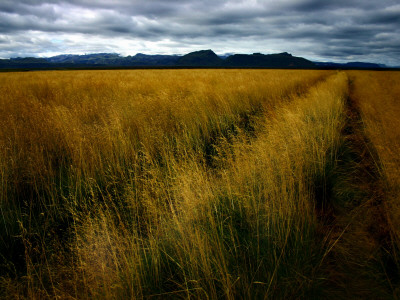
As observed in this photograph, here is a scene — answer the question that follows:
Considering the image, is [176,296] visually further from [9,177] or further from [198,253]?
[9,177]

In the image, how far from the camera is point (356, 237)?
215cm

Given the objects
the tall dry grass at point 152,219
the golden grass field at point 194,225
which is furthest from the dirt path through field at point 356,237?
the tall dry grass at point 152,219

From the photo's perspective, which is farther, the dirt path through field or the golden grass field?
the dirt path through field

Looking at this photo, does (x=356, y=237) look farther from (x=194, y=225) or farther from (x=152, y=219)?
(x=152, y=219)

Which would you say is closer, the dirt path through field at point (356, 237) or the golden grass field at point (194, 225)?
the golden grass field at point (194, 225)

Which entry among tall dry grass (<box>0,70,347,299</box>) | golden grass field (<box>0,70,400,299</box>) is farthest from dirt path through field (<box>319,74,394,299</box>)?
tall dry grass (<box>0,70,347,299</box>)

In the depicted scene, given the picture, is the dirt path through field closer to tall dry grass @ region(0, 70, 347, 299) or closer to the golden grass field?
the golden grass field

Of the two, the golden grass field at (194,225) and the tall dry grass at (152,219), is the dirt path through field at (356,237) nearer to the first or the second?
the golden grass field at (194,225)

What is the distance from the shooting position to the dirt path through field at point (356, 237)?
1684 mm

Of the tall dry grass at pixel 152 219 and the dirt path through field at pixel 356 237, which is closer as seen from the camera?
the tall dry grass at pixel 152 219

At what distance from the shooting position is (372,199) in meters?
2.64

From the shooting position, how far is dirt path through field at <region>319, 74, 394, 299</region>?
1.68 metres

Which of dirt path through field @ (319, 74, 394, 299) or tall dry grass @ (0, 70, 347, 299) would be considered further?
dirt path through field @ (319, 74, 394, 299)

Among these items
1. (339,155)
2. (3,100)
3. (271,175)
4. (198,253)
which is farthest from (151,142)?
(3,100)
